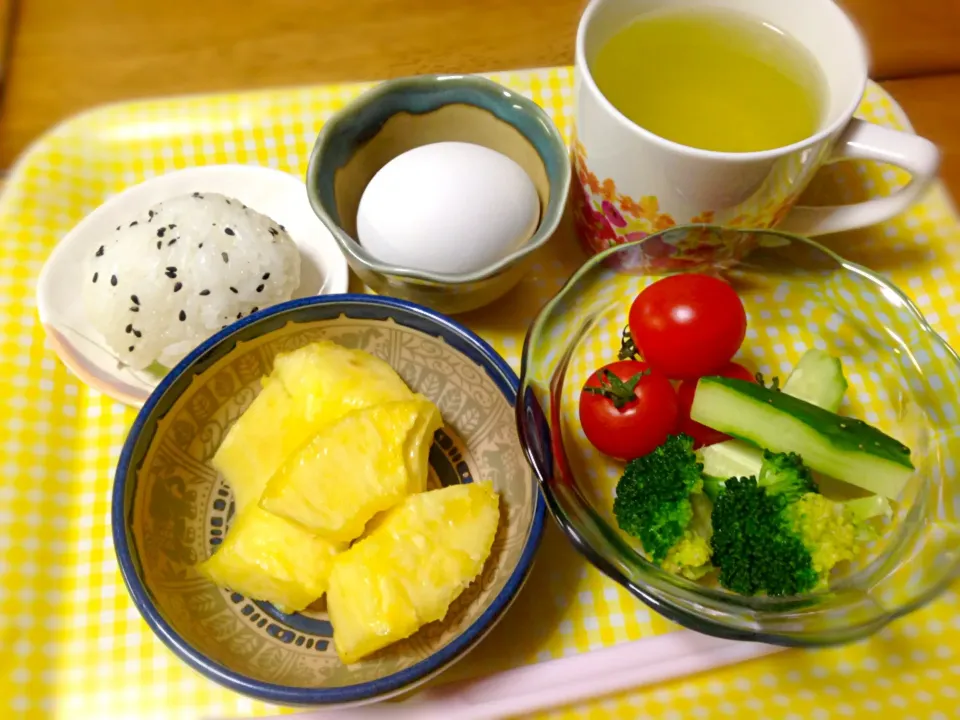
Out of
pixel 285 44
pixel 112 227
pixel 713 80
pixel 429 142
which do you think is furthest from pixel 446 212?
pixel 285 44

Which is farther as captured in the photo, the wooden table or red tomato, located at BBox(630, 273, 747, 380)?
the wooden table

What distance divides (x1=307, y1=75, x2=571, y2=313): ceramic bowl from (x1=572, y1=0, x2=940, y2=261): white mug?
0.21ft

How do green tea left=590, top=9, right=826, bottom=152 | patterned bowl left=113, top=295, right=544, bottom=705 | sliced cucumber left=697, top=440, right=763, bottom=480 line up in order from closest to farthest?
1. patterned bowl left=113, top=295, right=544, bottom=705
2. sliced cucumber left=697, top=440, right=763, bottom=480
3. green tea left=590, top=9, right=826, bottom=152

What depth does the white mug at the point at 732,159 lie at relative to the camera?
33.6 inches

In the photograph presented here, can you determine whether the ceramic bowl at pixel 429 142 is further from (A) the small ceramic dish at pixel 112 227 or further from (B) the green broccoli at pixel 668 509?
(B) the green broccoli at pixel 668 509

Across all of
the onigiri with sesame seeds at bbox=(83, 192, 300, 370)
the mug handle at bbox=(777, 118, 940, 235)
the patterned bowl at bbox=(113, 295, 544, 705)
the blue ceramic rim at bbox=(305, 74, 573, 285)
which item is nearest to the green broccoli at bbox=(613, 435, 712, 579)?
the patterned bowl at bbox=(113, 295, 544, 705)

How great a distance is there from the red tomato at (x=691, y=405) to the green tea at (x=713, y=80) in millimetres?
294

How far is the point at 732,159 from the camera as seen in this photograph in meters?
0.83

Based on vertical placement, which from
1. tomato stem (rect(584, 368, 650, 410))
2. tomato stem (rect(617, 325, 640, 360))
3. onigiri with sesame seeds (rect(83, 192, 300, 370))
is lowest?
tomato stem (rect(617, 325, 640, 360))

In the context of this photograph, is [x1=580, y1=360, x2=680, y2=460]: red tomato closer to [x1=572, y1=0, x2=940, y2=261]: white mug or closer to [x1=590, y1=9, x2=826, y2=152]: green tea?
[x1=572, y1=0, x2=940, y2=261]: white mug

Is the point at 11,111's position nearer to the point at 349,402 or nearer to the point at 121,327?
the point at 121,327

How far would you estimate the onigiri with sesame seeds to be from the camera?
958 mm

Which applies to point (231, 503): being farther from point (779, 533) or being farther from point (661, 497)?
Result: point (779, 533)

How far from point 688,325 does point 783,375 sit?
0.22 m
